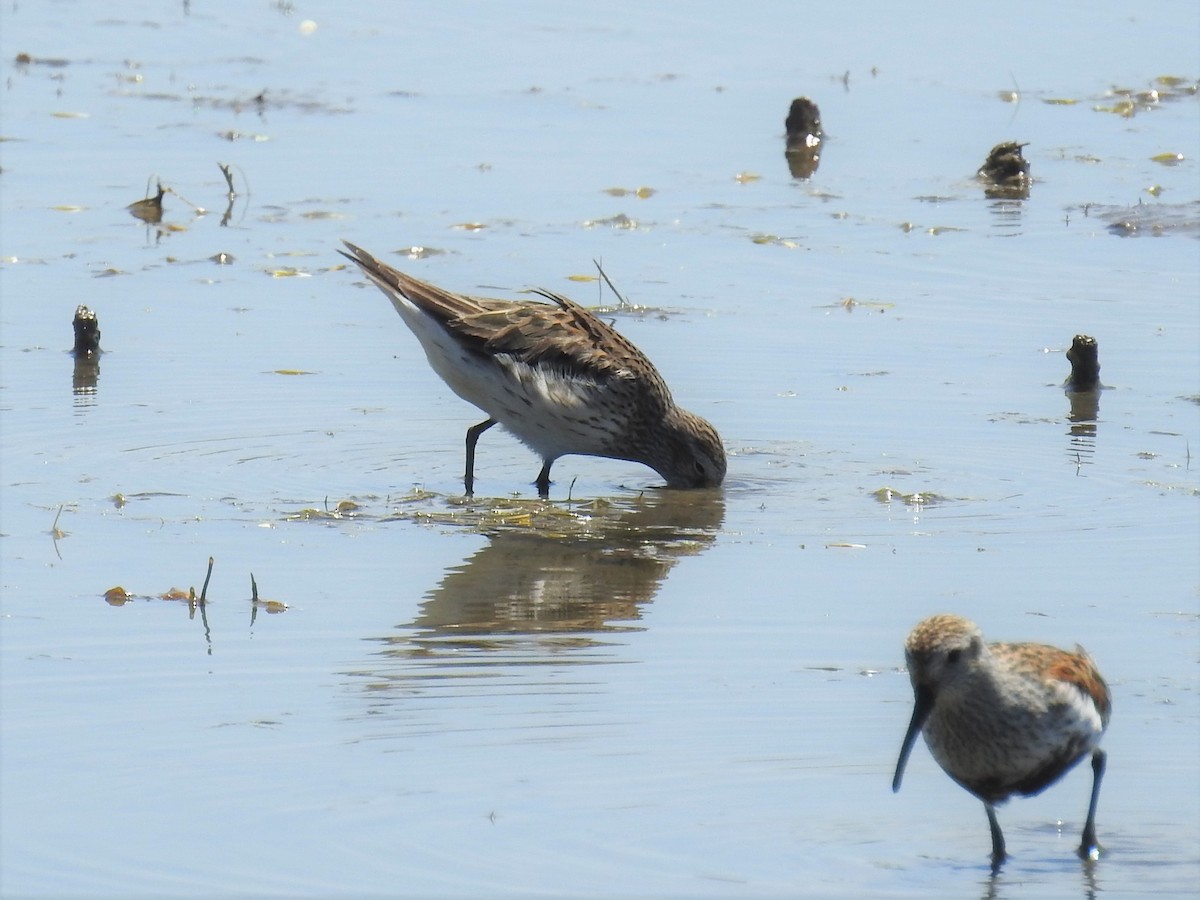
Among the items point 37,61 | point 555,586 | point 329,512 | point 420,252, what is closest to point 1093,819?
point 555,586

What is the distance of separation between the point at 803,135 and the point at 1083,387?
6319 millimetres

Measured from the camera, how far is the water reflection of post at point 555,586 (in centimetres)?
793

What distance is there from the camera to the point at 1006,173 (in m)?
16.2

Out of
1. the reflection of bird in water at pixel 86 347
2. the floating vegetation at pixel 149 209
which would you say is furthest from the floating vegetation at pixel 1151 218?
the reflection of bird in water at pixel 86 347

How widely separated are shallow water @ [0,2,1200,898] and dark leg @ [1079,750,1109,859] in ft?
0.27

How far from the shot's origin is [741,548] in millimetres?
9375

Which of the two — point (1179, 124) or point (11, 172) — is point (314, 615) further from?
A: point (1179, 124)

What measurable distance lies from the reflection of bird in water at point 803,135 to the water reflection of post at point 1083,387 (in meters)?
5.63

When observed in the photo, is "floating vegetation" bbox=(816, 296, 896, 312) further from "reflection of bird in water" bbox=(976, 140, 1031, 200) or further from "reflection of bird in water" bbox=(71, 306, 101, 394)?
"reflection of bird in water" bbox=(71, 306, 101, 394)

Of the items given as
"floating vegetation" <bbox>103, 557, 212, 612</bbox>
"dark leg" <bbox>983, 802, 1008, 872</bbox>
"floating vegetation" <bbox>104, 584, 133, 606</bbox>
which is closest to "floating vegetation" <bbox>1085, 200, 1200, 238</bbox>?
"floating vegetation" <bbox>103, 557, 212, 612</bbox>

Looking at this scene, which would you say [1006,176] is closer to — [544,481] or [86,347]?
[544,481]

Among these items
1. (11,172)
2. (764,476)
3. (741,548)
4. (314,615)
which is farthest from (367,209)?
(314,615)

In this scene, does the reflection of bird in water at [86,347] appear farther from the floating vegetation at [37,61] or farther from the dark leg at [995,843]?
the floating vegetation at [37,61]

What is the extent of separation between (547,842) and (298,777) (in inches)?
32.5
